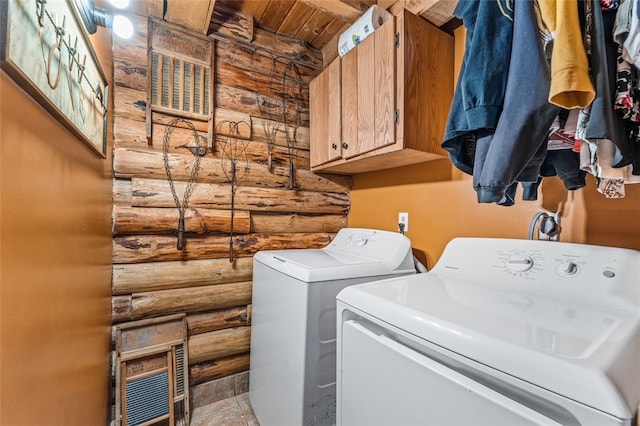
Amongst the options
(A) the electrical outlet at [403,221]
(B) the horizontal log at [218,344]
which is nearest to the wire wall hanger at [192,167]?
(B) the horizontal log at [218,344]

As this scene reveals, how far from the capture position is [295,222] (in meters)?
2.15

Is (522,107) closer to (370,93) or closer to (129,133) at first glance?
(370,93)

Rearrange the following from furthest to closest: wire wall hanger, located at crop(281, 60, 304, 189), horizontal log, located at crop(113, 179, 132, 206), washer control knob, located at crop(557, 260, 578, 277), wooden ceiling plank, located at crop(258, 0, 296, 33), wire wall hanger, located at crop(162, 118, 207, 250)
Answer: wire wall hanger, located at crop(281, 60, 304, 189)
wooden ceiling plank, located at crop(258, 0, 296, 33)
wire wall hanger, located at crop(162, 118, 207, 250)
horizontal log, located at crop(113, 179, 132, 206)
washer control knob, located at crop(557, 260, 578, 277)

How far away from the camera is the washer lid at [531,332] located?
47 cm

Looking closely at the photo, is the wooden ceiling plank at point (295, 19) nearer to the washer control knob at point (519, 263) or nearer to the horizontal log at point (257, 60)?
the horizontal log at point (257, 60)

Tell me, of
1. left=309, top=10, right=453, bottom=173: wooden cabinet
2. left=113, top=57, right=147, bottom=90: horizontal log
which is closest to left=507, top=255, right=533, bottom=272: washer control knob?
left=309, top=10, right=453, bottom=173: wooden cabinet

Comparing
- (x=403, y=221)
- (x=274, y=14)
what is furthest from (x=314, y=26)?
(x=403, y=221)

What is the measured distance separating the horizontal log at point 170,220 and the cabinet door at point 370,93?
2.81ft

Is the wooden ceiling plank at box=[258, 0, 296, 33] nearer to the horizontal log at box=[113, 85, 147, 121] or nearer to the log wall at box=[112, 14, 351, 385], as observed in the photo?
the log wall at box=[112, 14, 351, 385]

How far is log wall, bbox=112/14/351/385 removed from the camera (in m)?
1.65

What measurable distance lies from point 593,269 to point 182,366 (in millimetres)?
Answer: 2033

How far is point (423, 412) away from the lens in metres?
0.68

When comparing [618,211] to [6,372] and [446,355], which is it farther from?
[6,372]

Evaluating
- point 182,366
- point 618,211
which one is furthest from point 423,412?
point 182,366
